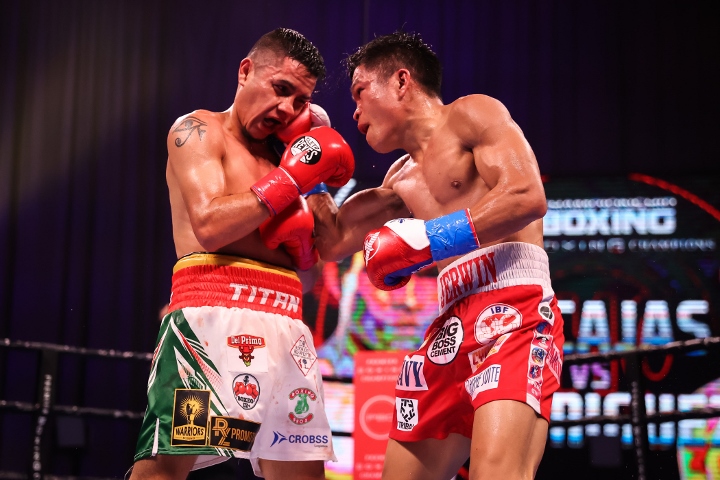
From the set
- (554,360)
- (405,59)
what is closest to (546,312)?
(554,360)

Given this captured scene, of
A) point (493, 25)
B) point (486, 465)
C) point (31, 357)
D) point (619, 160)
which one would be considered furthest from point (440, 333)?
point (31, 357)

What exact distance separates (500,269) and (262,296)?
67 centimetres

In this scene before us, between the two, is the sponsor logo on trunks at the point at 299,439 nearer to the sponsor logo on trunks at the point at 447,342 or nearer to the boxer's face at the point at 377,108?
the sponsor logo on trunks at the point at 447,342

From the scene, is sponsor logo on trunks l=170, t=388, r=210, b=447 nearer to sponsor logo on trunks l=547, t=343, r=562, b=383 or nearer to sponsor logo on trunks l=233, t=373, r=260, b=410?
sponsor logo on trunks l=233, t=373, r=260, b=410

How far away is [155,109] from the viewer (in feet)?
18.3

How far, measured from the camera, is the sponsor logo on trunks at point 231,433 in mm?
2020

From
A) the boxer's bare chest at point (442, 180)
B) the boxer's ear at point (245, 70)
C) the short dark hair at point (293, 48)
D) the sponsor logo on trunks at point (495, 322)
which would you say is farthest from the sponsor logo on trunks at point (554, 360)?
the boxer's ear at point (245, 70)

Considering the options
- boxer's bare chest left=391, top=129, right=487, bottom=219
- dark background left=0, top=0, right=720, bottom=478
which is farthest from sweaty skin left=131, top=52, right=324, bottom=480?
dark background left=0, top=0, right=720, bottom=478

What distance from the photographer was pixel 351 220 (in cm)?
251

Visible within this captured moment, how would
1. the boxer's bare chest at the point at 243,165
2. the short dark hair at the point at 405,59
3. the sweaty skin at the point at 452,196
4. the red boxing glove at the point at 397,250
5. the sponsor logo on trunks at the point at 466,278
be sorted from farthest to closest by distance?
the short dark hair at the point at 405,59
the boxer's bare chest at the point at 243,165
the sponsor logo on trunks at the point at 466,278
the red boxing glove at the point at 397,250
the sweaty skin at the point at 452,196

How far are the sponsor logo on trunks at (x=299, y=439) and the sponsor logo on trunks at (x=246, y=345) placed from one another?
0.72 feet

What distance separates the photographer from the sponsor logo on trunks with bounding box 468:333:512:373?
76.5 inches

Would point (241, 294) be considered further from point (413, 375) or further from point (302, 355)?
point (413, 375)

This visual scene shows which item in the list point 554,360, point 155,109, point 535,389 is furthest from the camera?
point 155,109
